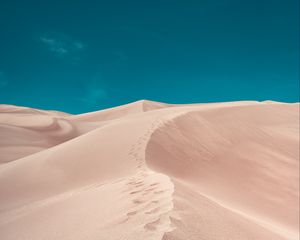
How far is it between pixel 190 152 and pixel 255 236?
16.1 ft

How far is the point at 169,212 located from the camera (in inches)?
102

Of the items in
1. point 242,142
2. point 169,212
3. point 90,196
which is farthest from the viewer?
point 242,142

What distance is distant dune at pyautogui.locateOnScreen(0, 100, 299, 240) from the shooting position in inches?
111

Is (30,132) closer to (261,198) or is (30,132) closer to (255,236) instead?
(261,198)

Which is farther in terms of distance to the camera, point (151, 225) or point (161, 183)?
point (161, 183)

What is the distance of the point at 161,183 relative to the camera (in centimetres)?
395

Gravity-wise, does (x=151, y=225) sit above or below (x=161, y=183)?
below

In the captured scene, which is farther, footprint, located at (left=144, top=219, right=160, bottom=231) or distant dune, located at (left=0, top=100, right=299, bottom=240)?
distant dune, located at (left=0, top=100, right=299, bottom=240)

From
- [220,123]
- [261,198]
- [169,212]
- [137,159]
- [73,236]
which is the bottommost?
[261,198]

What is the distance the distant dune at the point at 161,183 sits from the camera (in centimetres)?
281

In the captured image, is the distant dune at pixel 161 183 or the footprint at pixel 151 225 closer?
the footprint at pixel 151 225

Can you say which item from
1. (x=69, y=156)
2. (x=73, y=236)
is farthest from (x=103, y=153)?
(x=73, y=236)

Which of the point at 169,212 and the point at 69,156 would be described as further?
the point at 69,156

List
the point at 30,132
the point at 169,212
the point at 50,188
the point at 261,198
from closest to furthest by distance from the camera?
the point at 169,212
the point at 50,188
the point at 261,198
the point at 30,132
